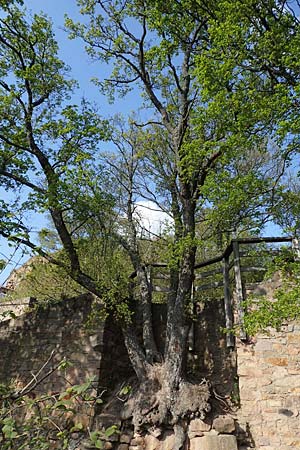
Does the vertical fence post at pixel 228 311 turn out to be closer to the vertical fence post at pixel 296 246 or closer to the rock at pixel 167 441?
the vertical fence post at pixel 296 246

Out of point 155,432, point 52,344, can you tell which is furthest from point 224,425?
point 52,344

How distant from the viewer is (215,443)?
195 inches

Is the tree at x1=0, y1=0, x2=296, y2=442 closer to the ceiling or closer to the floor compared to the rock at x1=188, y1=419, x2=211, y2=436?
closer to the ceiling

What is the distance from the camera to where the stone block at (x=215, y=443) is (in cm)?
490

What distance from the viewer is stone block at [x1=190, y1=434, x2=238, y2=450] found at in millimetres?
4902

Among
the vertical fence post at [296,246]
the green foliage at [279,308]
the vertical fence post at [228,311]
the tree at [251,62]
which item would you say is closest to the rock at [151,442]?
the vertical fence post at [228,311]

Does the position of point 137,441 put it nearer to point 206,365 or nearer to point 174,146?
point 206,365

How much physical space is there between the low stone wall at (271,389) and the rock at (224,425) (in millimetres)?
146

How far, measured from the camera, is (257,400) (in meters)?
5.16

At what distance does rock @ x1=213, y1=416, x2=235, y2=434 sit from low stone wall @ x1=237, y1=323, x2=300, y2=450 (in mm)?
146

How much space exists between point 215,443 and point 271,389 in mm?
1037

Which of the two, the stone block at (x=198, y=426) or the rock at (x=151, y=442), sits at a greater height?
the stone block at (x=198, y=426)

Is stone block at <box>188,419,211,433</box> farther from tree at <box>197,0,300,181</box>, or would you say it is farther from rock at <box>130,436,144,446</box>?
tree at <box>197,0,300,181</box>

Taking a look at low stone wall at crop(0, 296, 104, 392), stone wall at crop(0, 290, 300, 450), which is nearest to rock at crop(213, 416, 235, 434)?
stone wall at crop(0, 290, 300, 450)
